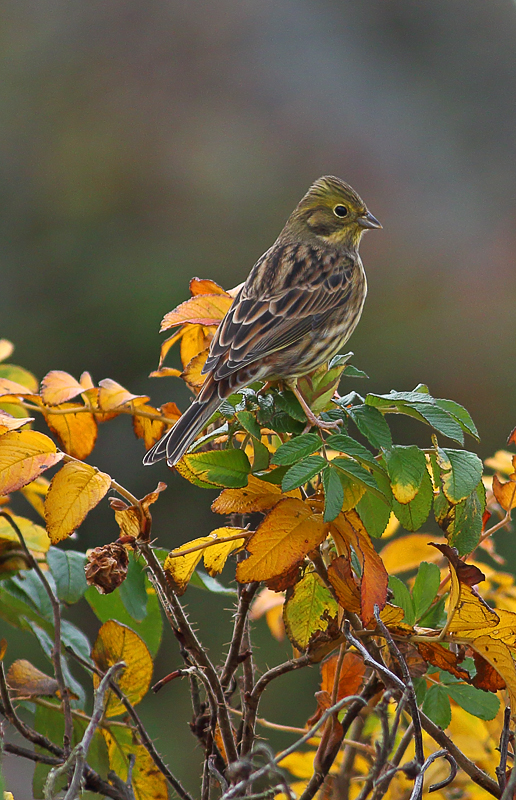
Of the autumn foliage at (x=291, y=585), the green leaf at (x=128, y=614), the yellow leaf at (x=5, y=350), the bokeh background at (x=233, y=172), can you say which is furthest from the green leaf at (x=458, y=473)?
the bokeh background at (x=233, y=172)

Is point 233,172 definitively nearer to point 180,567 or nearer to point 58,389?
point 58,389

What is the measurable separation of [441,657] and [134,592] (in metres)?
0.36

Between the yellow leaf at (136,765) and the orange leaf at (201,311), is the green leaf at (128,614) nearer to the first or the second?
the yellow leaf at (136,765)

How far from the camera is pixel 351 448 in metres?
0.90

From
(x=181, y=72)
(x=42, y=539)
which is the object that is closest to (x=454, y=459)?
(x=42, y=539)

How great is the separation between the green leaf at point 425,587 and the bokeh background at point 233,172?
3087mm

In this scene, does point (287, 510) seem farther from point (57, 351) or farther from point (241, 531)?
point (57, 351)

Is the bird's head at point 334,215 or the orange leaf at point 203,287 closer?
the orange leaf at point 203,287

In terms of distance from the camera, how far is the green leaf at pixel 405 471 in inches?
34.7

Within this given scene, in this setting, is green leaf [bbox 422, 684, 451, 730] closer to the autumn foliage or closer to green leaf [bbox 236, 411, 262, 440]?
the autumn foliage

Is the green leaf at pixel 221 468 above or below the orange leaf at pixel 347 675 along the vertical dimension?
above

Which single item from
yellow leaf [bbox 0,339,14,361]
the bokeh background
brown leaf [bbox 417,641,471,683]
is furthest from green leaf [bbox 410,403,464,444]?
the bokeh background

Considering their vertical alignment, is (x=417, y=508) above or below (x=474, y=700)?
above

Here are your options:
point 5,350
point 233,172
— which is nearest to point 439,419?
point 5,350
